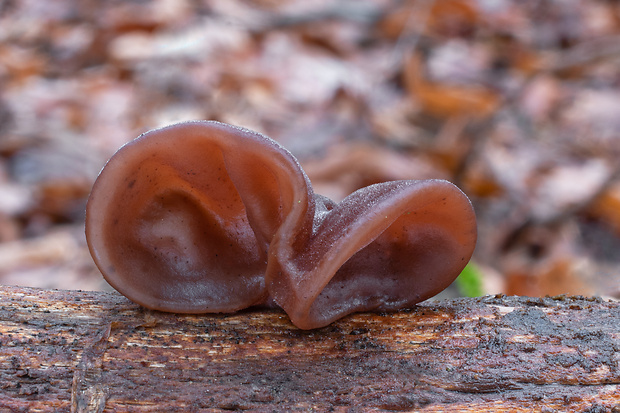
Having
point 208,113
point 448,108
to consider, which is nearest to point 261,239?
point 208,113

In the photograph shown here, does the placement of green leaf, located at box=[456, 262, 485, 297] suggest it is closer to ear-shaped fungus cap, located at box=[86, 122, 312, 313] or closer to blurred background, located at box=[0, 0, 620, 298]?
blurred background, located at box=[0, 0, 620, 298]

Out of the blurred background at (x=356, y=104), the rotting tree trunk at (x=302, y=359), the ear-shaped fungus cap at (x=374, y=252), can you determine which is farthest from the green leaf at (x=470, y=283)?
the ear-shaped fungus cap at (x=374, y=252)

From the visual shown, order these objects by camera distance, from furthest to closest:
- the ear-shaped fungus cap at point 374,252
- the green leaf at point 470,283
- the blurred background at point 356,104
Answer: the blurred background at point 356,104 → the green leaf at point 470,283 → the ear-shaped fungus cap at point 374,252

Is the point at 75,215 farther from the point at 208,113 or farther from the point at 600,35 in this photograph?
the point at 600,35

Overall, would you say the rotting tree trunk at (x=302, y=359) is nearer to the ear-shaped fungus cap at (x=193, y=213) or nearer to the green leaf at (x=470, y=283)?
the ear-shaped fungus cap at (x=193, y=213)

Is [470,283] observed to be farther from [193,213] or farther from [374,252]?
[193,213]

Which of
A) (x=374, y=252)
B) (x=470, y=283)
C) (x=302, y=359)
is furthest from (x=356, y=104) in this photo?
(x=302, y=359)

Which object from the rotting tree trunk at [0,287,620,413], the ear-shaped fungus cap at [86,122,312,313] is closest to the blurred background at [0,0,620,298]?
the rotting tree trunk at [0,287,620,413]
